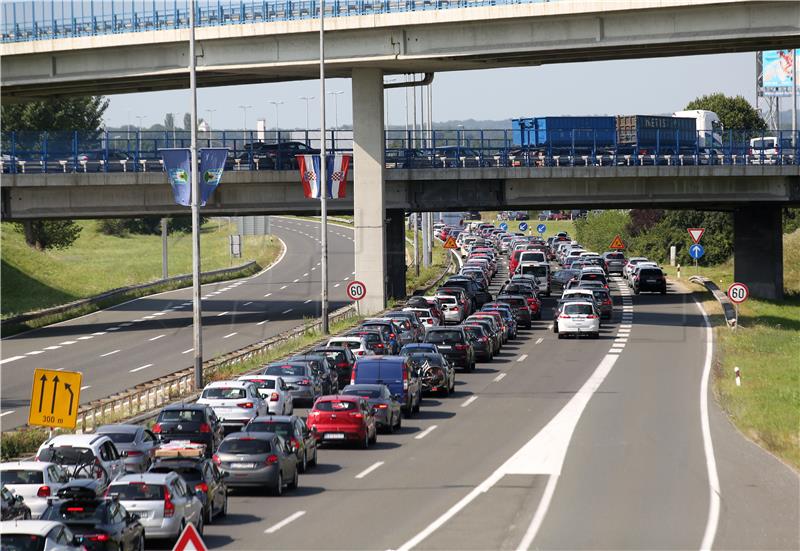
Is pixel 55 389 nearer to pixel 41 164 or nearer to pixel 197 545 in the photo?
pixel 197 545

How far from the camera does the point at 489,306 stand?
201 ft

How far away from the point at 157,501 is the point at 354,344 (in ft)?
85.0

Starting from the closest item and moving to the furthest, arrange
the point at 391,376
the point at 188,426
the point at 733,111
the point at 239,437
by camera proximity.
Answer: the point at 239,437 → the point at 188,426 → the point at 391,376 → the point at 733,111

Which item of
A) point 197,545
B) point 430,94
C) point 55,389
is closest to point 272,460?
point 55,389

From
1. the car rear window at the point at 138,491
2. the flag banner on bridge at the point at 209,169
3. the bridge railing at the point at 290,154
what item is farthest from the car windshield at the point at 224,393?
the bridge railing at the point at 290,154

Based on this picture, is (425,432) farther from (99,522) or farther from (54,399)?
(99,522)

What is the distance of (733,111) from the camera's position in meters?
141

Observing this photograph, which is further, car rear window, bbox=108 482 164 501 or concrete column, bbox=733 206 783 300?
concrete column, bbox=733 206 783 300

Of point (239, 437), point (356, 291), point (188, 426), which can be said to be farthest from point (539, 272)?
point (239, 437)

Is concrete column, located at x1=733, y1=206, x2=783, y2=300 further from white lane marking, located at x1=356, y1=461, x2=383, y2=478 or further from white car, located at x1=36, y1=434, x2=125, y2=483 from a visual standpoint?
white car, located at x1=36, y1=434, x2=125, y2=483

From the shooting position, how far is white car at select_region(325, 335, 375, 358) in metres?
46.7

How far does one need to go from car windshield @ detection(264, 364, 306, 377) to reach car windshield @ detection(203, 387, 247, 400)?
178 inches

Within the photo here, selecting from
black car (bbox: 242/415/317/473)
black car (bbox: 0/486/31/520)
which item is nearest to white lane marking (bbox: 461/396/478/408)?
black car (bbox: 242/415/317/473)

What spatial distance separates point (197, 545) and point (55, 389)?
42.7 feet
